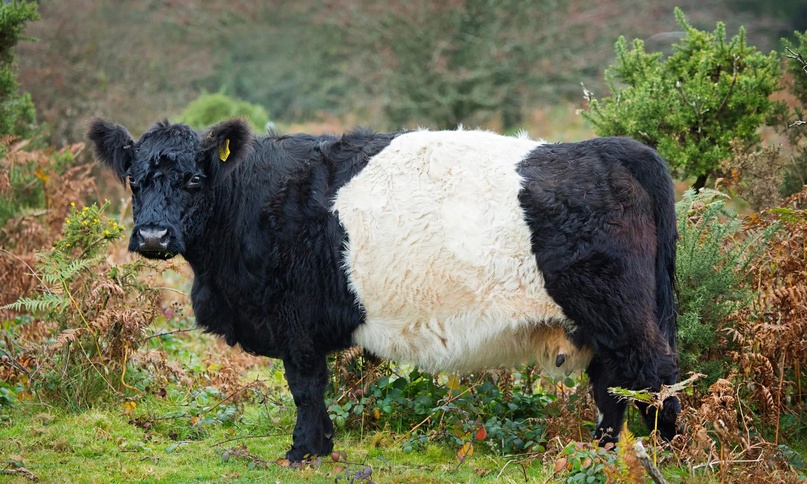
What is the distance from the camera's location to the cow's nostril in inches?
191

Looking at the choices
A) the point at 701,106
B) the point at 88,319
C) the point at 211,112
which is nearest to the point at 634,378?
the point at 701,106

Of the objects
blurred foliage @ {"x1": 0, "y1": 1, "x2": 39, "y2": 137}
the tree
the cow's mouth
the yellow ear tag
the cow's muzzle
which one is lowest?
the cow's mouth

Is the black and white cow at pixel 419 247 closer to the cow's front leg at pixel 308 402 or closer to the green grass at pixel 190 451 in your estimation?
the cow's front leg at pixel 308 402

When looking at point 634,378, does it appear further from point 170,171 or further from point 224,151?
point 170,171

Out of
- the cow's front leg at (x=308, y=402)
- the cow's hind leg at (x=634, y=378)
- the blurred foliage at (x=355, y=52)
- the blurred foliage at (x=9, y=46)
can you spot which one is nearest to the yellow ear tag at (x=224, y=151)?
the cow's front leg at (x=308, y=402)

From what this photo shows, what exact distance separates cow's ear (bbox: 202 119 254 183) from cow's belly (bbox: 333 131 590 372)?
71 cm

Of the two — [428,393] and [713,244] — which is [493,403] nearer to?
[428,393]

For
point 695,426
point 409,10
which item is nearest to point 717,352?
point 695,426

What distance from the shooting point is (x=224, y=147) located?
17.2ft

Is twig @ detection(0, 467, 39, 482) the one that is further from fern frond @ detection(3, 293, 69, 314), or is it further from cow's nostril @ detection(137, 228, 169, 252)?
cow's nostril @ detection(137, 228, 169, 252)

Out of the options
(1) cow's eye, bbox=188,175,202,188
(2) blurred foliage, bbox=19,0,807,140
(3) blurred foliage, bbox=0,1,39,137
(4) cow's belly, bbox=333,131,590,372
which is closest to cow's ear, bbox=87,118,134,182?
(1) cow's eye, bbox=188,175,202,188

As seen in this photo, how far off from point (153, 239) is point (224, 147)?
2.56ft

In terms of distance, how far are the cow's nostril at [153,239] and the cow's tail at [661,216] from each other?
9.34 feet

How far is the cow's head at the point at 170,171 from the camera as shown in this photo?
195 inches
